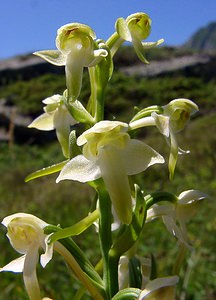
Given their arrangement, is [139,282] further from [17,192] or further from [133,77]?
[133,77]

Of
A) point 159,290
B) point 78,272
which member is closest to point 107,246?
point 78,272

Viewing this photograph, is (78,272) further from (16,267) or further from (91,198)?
(91,198)

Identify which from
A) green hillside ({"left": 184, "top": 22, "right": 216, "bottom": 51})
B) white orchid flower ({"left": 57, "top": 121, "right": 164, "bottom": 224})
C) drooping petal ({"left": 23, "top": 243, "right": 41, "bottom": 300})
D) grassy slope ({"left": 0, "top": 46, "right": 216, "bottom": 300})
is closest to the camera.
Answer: white orchid flower ({"left": 57, "top": 121, "right": 164, "bottom": 224})

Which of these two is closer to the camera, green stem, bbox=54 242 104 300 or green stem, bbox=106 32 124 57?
green stem, bbox=54 242 104 300

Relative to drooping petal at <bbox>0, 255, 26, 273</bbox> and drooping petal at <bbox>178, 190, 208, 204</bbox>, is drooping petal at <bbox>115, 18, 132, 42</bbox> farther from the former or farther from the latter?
drooping petal at <bbox>0, 255, 26, 273</bbox>

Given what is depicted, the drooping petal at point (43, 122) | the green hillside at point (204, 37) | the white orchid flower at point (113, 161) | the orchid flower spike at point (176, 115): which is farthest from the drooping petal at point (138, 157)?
the green hillside at point (204, 37)

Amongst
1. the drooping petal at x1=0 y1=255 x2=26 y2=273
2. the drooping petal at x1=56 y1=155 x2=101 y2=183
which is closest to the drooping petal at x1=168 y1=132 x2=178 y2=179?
the drooping petal at x1=56 y1=155 x2=101 y2=183
